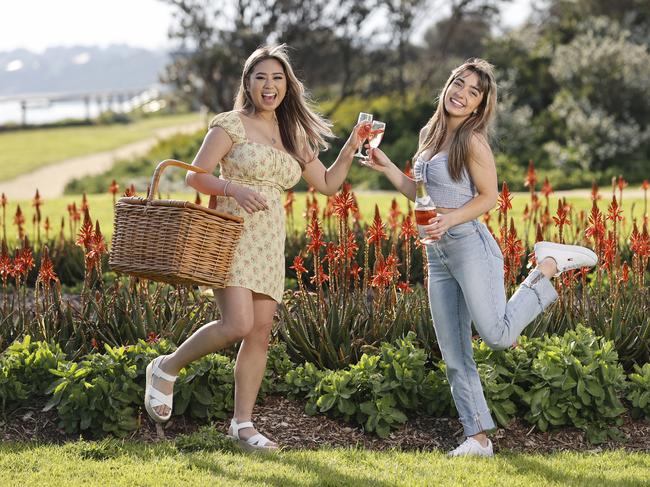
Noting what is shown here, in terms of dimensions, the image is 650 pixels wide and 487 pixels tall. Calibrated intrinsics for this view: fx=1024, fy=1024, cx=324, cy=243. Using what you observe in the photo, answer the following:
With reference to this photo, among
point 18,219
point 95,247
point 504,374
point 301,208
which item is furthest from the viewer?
point 301,208

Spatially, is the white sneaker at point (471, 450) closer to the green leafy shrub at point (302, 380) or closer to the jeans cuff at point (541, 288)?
the jeans cuff at point (541, 288)

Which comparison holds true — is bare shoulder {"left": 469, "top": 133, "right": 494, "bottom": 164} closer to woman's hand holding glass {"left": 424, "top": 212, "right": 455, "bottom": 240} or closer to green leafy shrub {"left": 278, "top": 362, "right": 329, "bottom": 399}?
woman's hand holding glass {"left": 424, "top": 212, "right": 455, "bottom": 240}

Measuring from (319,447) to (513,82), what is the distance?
17.0m

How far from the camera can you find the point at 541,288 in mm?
4738

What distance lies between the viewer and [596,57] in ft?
61.9

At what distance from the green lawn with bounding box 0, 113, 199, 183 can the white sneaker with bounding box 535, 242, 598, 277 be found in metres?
18.7

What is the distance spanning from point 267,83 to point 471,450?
1.91 m

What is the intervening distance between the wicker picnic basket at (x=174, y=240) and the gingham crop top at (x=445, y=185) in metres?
0.89

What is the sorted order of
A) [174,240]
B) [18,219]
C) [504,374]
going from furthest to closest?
[18,219], [504,374], [174,240]

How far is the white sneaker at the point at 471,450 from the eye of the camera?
4.66m

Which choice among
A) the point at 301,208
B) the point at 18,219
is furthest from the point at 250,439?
→ the point at 301,208

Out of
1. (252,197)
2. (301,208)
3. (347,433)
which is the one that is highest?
(252,197)

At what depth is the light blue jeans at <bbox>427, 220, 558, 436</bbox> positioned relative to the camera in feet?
14.8

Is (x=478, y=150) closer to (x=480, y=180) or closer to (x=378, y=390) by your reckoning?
(x=480, y=180)
